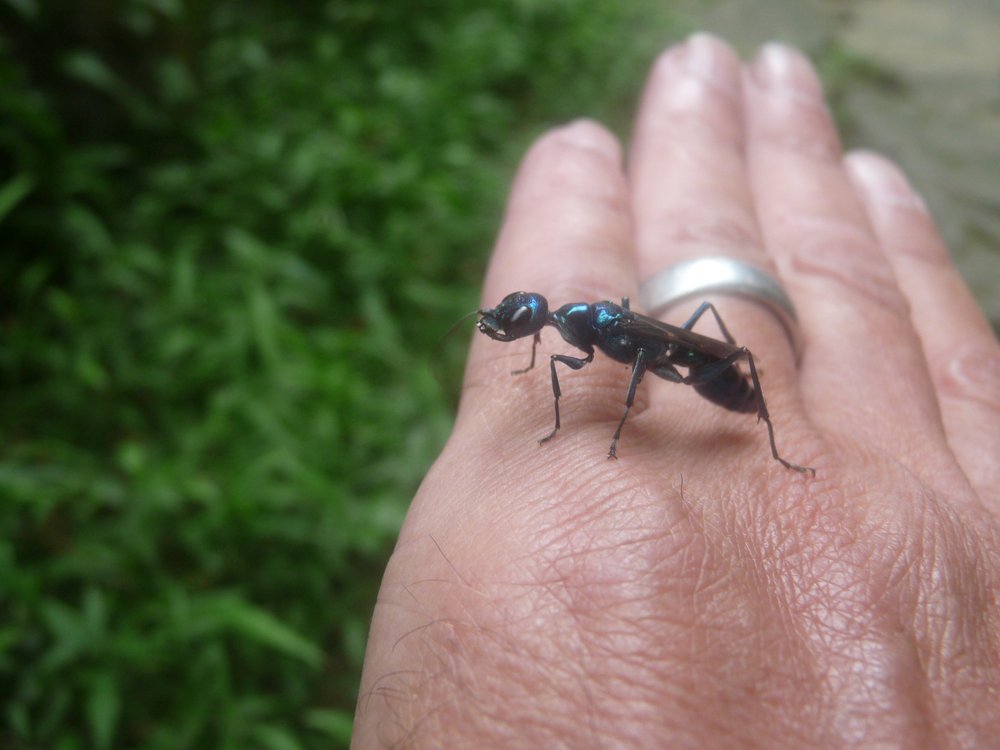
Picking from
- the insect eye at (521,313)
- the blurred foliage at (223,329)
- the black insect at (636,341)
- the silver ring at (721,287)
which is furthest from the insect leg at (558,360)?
the blurred foliage at (223,329)

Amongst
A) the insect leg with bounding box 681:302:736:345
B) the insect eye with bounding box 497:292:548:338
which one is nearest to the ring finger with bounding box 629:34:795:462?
the insect leg with bounding box 681:302:736:345


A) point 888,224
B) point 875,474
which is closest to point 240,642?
point 875,474

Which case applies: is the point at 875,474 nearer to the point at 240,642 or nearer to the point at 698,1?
the point at 240,642

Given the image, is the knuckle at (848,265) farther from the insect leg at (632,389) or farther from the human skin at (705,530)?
the insect leg at (632,389)

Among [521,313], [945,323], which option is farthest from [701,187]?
[521,313]

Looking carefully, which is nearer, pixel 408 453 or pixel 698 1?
pixel 408 453

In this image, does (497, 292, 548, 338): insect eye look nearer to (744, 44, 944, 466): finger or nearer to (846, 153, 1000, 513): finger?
(744, 44, 944, 466): finger
